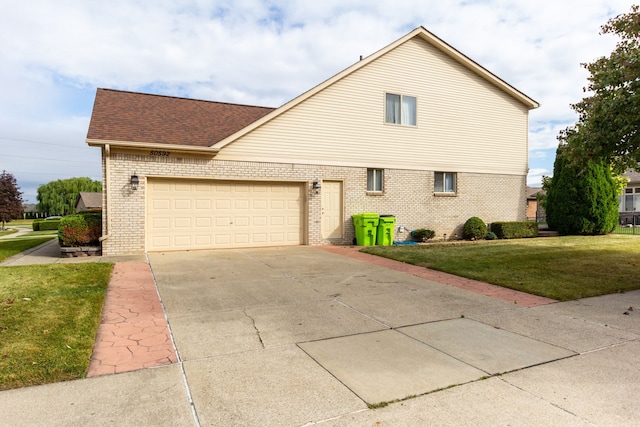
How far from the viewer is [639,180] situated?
94.2ft

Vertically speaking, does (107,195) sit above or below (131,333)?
above

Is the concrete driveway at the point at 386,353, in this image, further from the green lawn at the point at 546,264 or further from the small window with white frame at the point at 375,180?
the small window with white frame at the point at 375,180

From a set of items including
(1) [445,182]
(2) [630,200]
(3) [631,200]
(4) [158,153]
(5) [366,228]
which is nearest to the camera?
(4) [158,153]

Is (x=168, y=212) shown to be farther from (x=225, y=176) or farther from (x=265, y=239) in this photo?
(x=265, y=239)

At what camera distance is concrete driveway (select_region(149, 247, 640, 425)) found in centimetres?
295

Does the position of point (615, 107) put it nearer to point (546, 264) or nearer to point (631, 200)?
point (546, 264)

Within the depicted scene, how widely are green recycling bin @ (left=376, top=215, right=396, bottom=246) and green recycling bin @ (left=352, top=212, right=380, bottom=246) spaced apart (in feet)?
0.57

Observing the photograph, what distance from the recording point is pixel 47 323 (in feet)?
15.6

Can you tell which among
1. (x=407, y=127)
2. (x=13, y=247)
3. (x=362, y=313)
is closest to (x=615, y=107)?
(x=362, y=313)

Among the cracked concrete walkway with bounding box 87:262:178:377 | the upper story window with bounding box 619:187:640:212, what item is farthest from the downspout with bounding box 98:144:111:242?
the upper story window with bounding box 619:187:640:212

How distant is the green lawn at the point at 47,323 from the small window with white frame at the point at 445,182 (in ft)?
40.1

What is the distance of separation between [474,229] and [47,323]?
14658mm

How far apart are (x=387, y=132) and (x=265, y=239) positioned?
6.06 meters

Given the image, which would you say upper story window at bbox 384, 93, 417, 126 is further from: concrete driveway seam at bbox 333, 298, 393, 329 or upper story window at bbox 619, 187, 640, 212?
upper story window at bbox 619, 187, 640, 212
